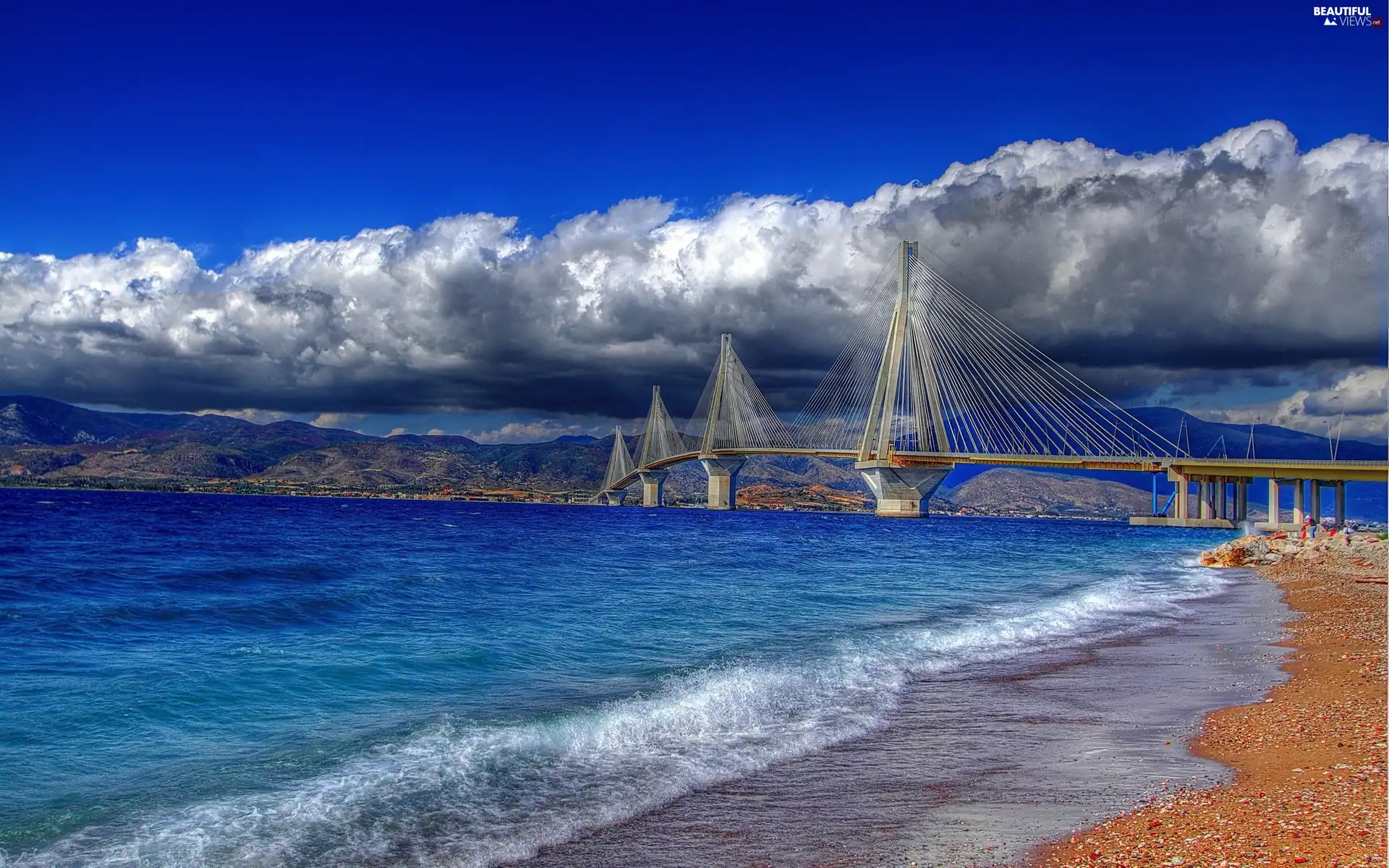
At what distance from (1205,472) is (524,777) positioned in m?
86.7

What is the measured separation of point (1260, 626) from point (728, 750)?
1448 cm

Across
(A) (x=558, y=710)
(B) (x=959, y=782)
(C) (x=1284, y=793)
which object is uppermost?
(C) (x=1284, y=793)

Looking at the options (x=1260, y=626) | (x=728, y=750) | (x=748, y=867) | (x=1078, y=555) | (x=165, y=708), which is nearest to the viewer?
(x=748, y=867)

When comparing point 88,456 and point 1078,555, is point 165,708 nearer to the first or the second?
point 1078,555

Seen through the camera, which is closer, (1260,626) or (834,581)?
(1260,626)

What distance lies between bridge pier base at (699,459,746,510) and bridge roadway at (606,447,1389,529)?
45.8ft

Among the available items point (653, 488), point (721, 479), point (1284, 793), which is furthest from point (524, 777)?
point (653, 488)

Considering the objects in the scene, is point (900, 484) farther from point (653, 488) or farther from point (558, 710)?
point (558, 710)

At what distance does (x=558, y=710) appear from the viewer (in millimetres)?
10867

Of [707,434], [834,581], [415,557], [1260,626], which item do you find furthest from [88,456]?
[1260,626]

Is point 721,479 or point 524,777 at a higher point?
point 524,777

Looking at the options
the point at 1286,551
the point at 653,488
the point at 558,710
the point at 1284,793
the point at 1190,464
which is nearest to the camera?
the point at 1284,793

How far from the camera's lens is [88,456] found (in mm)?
174750

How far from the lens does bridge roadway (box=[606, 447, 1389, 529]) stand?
74625 mm
